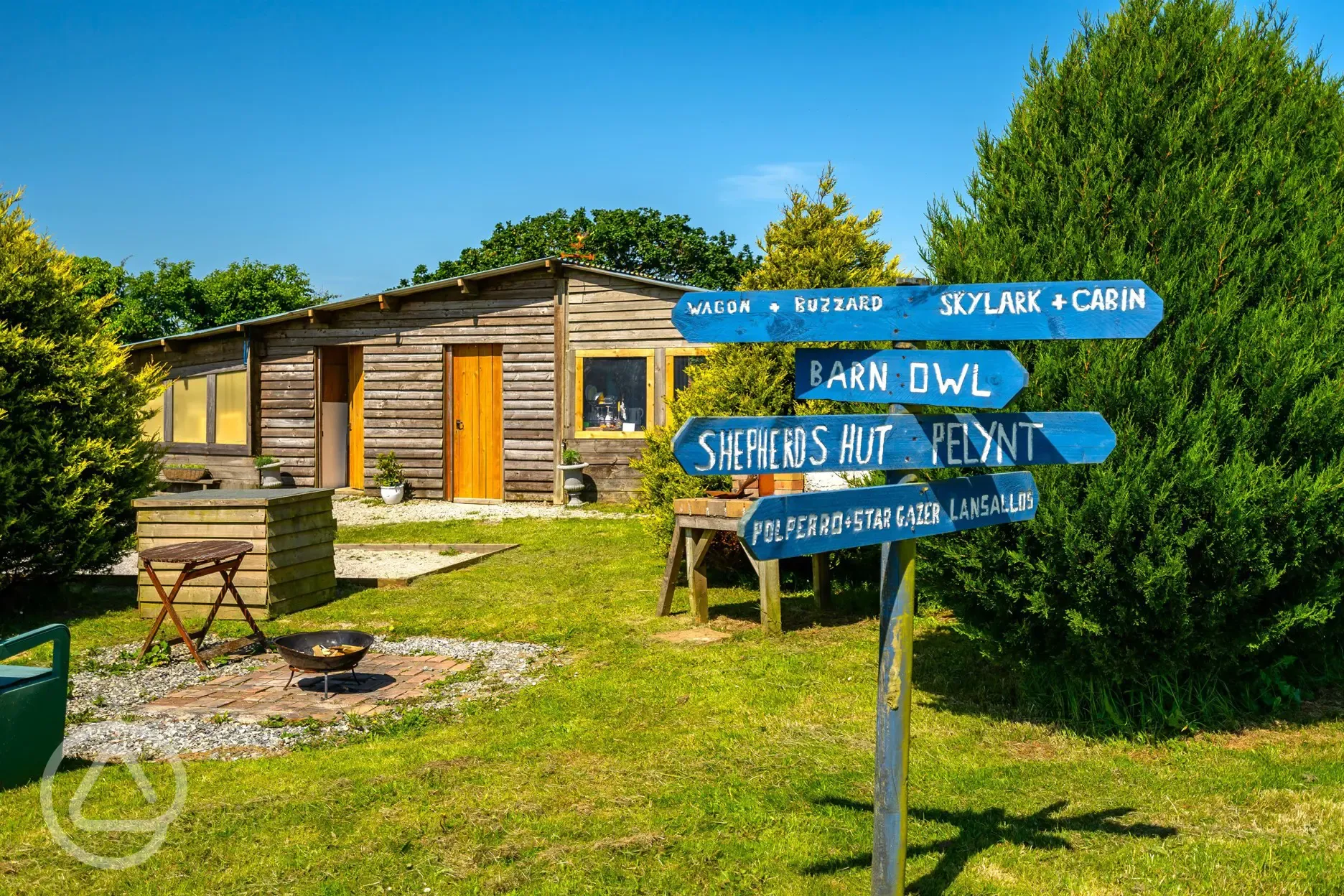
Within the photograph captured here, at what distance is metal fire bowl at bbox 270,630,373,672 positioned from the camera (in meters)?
6.45

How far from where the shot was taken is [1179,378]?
5.20 m

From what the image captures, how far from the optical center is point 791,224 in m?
9.66

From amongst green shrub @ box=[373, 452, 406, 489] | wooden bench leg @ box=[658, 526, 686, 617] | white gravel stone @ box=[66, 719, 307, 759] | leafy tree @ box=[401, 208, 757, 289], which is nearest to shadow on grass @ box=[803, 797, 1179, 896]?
white gravel stone @ box=[66, 719, 307, 759]

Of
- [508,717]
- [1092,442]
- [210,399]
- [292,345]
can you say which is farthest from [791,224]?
[210,399]

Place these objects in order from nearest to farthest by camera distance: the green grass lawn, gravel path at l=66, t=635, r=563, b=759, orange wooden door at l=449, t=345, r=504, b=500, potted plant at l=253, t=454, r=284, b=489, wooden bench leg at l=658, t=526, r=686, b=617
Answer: the green grass lawn, gravel path at l=66, t=635, r=563, b=759, wooden bench leg at l=658, t=526, r=686, b=617, orange wooden door at l=449, t=345, r=504, b=500, potted plant at l=253, t=454, r=284, b=489

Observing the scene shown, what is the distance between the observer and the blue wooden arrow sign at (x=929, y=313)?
354cm

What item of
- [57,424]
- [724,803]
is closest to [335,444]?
[57,424]

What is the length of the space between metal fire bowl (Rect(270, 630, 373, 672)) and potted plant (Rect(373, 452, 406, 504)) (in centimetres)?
1122

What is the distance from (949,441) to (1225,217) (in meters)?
2.93

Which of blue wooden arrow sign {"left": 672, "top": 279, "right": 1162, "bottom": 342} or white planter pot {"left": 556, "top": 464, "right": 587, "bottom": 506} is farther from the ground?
blue wooden arrow sign {"left": 672, "top": 279, "right": 1162, "bottom": 342}

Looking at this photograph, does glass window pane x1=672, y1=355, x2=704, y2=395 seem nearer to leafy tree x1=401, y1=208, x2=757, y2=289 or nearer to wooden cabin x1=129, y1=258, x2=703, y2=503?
wooden cabin x1=129, y1=258, x2=703, y2=503

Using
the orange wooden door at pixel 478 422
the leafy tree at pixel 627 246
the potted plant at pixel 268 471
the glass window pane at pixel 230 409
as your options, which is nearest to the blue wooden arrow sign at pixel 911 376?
the orange wooden door at pixel 478 422

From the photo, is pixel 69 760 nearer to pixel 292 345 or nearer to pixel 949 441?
pixel 949 441

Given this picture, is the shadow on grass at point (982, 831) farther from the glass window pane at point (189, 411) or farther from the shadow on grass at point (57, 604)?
the glass window pane at point (189, 411)
